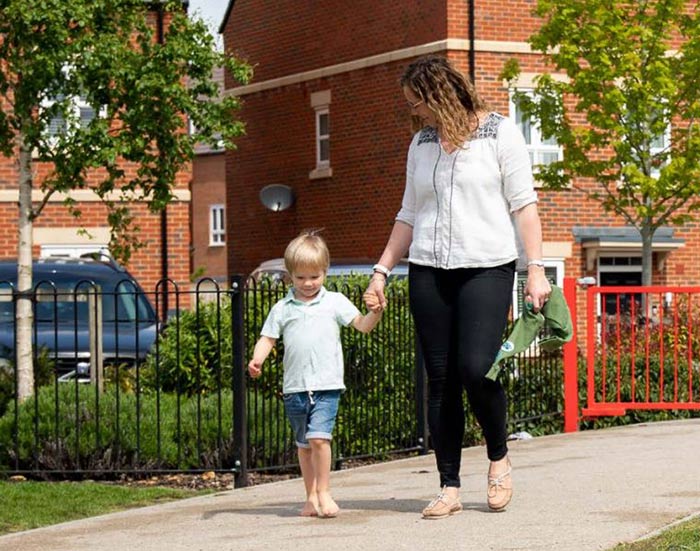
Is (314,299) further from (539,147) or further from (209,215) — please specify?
(209,215)

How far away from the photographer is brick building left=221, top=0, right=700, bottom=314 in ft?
94.8

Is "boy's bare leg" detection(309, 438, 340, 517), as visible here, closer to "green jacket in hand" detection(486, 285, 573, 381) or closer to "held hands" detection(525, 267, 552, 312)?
"green jacket in hand" detection(486, 285, 573, 381)

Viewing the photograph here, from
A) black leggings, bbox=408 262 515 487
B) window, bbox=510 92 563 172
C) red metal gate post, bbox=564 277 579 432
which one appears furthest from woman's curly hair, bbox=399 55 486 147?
window, bbox=510 92 563 172

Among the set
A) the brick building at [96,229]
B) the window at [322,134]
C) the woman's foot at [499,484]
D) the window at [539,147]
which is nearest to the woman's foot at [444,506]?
the woman's foot at [499,484]

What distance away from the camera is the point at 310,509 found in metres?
8.27

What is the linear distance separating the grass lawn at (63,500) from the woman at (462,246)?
8.59 ft

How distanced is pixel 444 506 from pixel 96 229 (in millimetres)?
20186

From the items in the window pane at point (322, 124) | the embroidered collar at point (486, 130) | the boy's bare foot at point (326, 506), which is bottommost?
the boy's bare foot at point (326, 506)

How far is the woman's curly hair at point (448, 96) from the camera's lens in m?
7.72

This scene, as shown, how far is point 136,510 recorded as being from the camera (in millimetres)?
9320

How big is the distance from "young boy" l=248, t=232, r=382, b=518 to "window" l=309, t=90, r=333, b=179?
23689mm

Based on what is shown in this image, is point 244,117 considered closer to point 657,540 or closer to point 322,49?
point 322,49

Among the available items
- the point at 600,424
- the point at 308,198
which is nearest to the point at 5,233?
the point at 308,198

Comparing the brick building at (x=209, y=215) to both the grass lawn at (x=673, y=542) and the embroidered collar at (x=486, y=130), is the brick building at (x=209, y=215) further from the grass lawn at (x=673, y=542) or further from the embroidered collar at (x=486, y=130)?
the grass lawn at (x=673, y=542)
